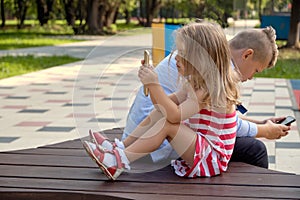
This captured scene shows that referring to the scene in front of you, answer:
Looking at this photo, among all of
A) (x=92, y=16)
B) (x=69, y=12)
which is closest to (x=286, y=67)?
(x=92, y=16)

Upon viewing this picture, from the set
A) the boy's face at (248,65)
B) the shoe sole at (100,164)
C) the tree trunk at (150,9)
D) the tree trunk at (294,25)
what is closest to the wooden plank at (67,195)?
the shoe sole at (100,164)

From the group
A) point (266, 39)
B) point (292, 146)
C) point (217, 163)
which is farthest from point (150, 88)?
point (292, 146)

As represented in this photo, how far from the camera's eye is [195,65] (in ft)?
9.77

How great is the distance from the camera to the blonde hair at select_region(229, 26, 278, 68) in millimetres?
3316

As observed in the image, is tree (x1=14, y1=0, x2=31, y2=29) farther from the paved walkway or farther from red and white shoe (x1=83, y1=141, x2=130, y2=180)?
red and white shoe (x1=83, y1=141, x2=130, y2=180)

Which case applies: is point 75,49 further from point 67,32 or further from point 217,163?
point 217,163

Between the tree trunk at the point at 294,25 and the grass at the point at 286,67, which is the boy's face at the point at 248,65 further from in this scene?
the tree trunk at the point at 294,25

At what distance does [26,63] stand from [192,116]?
11.4 metres

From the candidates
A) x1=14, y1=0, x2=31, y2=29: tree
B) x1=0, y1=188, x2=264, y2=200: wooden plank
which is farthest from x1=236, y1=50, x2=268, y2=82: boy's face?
x1=14, y1=0, x2=31, y2=29: tree

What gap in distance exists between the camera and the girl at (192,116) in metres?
2.97

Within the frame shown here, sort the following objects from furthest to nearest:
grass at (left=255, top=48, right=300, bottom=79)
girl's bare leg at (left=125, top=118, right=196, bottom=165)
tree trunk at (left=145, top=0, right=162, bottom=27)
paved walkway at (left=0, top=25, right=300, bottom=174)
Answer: tree trunk at (left=145, top=0, right=162, bottom=27) < grass at (left=255, top=48, right=300, bottom=79) < paved walkway at (left=0, top=25, right=300, bottom=174) < girl's bare leg at (left=125, top=118, right=196, bottom=165)

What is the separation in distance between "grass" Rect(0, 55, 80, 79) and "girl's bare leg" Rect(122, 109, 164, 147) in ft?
28.5

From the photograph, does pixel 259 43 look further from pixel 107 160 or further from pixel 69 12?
pixel 69 12

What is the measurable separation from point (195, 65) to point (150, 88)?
0.77 feet
